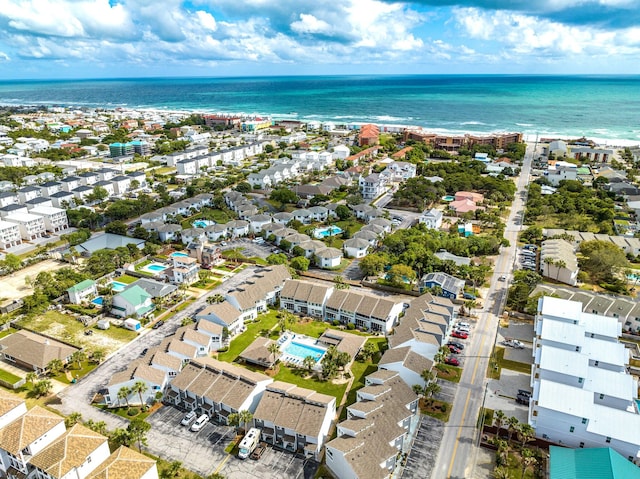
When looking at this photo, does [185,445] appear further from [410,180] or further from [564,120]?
[564,120]

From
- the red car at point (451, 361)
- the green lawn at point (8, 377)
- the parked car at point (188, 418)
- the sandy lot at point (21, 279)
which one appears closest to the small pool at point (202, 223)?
the sandy lot at point (21, 279)

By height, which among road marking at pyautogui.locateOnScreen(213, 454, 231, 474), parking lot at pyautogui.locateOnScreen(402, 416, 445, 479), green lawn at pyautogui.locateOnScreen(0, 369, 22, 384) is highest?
parking lot at pyautogui.locateOnScreen(402, 416, 445, 479)

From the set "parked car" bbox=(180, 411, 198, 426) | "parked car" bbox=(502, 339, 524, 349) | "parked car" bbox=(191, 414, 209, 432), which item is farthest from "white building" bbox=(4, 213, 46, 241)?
"parked car" bbox=(502, 339, 524, 349)

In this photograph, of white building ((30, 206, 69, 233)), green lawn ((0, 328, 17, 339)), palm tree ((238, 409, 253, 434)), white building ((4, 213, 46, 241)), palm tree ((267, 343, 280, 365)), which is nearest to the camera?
palm tree ((238, 409, 253, 434))

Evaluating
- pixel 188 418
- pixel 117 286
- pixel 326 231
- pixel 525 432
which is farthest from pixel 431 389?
pixel 117 286

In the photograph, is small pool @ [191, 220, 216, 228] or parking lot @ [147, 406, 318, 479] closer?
parking lot @ [147, 406, 318, 479]

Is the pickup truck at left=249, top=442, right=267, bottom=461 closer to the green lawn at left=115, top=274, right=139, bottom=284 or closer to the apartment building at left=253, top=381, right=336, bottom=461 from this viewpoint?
the apartment building at left=253, top=381, right=336, bottom=461

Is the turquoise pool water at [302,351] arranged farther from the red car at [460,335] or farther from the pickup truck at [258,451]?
the red car at [460,335]
